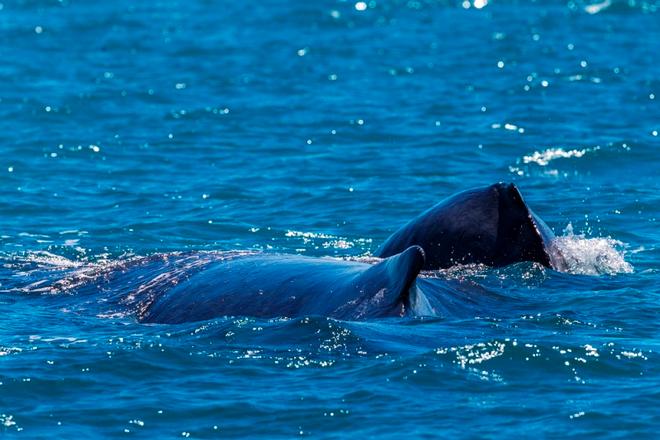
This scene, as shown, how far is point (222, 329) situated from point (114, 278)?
217 cm

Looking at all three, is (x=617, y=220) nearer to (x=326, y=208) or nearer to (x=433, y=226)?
(x=326, y=208)

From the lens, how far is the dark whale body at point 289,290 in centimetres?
966

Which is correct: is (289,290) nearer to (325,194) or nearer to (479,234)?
(479,234)

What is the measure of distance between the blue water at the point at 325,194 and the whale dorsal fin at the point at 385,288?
0.37 feet

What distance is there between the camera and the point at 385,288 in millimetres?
9695

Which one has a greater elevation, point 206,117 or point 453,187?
point 206,117

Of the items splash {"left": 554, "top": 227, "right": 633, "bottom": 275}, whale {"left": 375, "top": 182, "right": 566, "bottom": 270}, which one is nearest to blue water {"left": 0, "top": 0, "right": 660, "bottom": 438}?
splash {"left": 554, "top": 227, "right": 633, "bottom": 275}

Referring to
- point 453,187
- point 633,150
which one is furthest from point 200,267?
point 633,150

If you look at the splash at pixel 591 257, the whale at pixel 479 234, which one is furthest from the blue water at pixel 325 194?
the whale at pixel 479 234

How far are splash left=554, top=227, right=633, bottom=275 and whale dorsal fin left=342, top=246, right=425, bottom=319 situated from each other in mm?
2701

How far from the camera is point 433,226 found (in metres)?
11.6

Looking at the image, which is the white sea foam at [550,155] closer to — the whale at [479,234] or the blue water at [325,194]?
the blue water at [325,194]

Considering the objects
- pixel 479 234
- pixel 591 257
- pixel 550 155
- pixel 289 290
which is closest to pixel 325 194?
pixel 550 155

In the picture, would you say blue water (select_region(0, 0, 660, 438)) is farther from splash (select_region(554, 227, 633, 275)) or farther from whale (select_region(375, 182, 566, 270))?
whale (select_region(375, 182, 566, 270))
